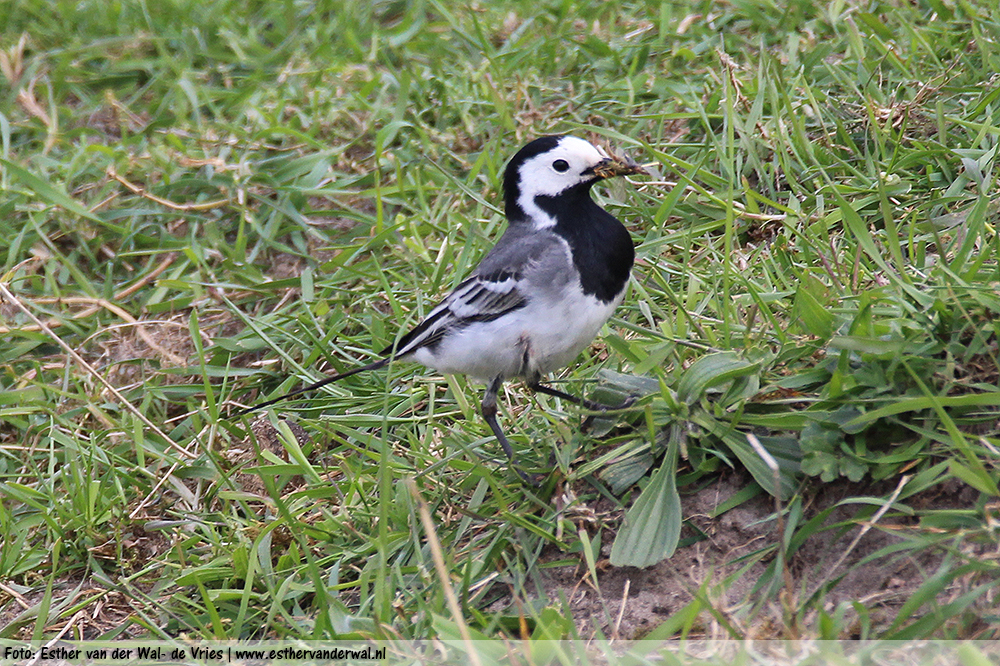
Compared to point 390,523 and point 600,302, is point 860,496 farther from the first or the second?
point 390,523

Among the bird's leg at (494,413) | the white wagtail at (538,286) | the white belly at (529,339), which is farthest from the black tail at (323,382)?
the bird's leg at (494,413)

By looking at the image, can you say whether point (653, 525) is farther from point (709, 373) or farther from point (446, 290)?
point (446, 290)

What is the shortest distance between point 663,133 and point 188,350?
8.74 feet

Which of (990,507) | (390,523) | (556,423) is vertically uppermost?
(990,507)

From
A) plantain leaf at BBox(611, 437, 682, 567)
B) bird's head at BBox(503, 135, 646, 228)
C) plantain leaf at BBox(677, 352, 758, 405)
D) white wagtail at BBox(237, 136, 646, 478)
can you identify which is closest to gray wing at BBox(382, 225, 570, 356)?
white wagtail at BBox(237, 136, 646, 478)

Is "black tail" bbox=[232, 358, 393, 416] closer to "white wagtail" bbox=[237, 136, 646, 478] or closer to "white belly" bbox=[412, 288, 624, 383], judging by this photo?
"white wagtail" bbox=[237, 136, 646, 478]

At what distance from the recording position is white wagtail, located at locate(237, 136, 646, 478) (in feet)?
11.6

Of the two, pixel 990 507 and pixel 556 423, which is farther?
pixel 556 423

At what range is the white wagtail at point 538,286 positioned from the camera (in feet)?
11.6

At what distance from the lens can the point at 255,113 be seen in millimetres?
6074

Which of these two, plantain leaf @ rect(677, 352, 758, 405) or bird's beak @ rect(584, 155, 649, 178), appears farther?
bird's beak @ rect(584, 155, 649, 178)

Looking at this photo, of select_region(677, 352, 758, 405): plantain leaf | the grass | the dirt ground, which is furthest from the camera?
select_region(677, 352, 758, 405): plantain leaf

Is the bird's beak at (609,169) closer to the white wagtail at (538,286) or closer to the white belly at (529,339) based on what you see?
the white wagtail at (538,286)

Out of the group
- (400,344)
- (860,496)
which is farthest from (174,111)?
(860,496)
